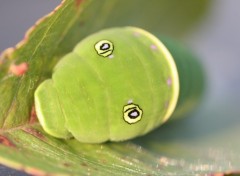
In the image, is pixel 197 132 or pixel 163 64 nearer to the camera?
pixel 163 64

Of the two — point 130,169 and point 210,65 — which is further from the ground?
point 210,65

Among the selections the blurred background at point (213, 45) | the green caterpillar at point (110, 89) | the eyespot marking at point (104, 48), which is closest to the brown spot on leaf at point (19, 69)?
the green caterpillar at point (110, 89)

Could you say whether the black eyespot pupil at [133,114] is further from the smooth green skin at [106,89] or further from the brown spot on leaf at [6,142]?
the brown spot on leaf at [6,142]

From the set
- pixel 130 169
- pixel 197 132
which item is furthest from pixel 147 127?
pixel 197 132

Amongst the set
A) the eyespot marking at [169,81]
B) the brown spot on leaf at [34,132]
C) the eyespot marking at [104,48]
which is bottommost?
the brown spot on leaf at [34,132]

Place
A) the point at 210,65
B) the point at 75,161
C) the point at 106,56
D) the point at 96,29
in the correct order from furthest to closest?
the point at 210,65 → the point at 96,29 → the point at 106,56 → the point at 75,161

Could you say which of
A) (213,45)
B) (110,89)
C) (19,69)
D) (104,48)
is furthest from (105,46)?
(213,45)

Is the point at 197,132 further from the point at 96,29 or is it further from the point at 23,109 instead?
the point at 23,109

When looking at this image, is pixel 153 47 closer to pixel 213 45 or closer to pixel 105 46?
pixel 105 46
